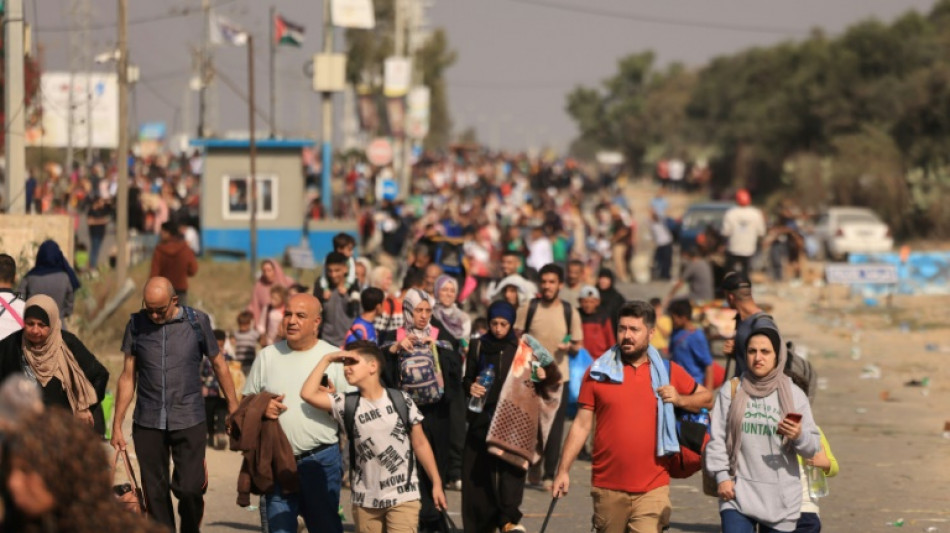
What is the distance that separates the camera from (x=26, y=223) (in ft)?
54.6

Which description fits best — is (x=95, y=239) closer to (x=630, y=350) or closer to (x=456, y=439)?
(x=456, y=439)

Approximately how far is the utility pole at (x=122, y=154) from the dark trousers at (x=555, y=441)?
454 inches

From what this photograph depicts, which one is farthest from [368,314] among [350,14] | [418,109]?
[418,109]

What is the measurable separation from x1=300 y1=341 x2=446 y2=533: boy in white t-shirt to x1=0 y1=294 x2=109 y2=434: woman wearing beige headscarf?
4.51 feet

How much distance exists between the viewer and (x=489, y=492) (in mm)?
9836

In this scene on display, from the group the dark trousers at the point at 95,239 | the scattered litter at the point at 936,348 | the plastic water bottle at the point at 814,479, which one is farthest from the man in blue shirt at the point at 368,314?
the dark trousers at the point at 95,239

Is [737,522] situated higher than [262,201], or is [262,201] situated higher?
[262,201]

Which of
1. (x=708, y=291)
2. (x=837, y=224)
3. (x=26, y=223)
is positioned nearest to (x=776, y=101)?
(x=837, y=224)

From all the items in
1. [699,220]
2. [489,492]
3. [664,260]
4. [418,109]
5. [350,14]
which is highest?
[350,14]

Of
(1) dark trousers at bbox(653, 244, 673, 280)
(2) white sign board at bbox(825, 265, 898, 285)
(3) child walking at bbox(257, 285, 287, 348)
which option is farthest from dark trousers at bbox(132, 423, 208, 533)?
(1) dark trousers at bbox(653, 244, 673, 280)

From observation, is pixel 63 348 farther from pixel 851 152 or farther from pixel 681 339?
pixel 851 152

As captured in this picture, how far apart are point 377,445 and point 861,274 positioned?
20553 millimetres

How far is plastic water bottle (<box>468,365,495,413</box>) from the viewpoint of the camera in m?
10.0

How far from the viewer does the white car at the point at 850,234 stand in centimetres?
3950
